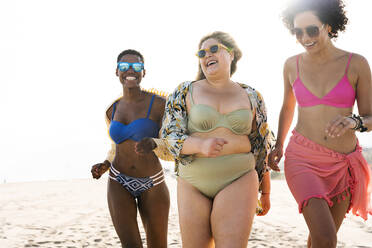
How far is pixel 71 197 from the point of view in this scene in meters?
15.2

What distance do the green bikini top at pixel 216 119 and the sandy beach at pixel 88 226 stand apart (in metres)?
4.47

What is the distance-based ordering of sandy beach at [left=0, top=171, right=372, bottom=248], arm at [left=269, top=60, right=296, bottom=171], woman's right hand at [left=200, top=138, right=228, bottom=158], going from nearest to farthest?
woman's right hand at [left=200, top=138, right=228, bottom=158] < arm at [left=269, top=60, right=296, bottom=171] < sandy beach at [left=0, top=171, right=372, bottom=248]

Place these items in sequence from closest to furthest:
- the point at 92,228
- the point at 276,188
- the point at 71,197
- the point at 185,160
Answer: the point at 185,160, the point at 92,228, the point at 71,197, the point at 276,188

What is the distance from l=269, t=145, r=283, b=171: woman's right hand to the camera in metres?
3.68

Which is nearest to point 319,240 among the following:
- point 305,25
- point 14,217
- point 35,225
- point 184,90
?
point 184,90

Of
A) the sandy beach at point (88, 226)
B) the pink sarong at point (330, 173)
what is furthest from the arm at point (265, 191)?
the sandy beach at point (88, 226)

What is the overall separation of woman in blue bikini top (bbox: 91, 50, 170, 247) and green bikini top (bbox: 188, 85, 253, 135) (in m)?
1.19

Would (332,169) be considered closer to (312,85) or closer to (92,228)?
(312,85)

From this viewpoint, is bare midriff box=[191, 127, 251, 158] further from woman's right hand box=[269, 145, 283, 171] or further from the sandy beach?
the sandy beach

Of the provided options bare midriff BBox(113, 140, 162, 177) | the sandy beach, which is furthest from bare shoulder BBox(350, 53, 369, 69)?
the sandy beach

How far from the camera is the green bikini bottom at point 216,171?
3271 mm

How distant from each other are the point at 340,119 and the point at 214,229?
1.31 m

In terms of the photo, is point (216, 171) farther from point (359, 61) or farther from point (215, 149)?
point (359, 61)

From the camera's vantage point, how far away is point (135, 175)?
Result: 4.36 metres
